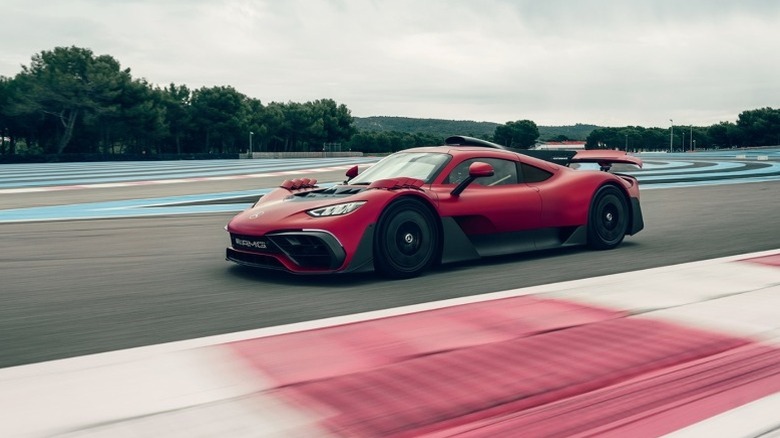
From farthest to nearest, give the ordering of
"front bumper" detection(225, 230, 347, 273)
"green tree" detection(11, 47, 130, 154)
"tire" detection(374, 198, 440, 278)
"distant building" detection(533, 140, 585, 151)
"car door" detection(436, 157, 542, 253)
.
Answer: "green tree" detection(11, 47, 130, 154), "distant building" detection(533, 140, 585, 151), "car door" detection(436, 157, 542, 253), "tire" detection(374, 198, 440, 278), "front bumper" detection(225, 230, 347, 273)

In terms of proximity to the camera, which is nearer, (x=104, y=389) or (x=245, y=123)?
(x=104, y=389)

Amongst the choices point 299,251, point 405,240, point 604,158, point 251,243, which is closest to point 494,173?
point 405,240

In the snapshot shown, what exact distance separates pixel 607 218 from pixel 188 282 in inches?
171

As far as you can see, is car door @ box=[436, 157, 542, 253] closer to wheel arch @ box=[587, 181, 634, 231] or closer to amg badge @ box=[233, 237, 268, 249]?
wheel arch @ box=[587, 181, 634, 231]

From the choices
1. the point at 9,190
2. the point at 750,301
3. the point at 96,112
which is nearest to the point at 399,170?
the point at 750,301

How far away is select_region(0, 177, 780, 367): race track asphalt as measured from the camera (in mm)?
4734

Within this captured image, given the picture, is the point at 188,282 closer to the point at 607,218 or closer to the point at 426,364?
the point at 426,364

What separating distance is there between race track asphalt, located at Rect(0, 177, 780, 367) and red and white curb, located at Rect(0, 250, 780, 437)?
1.68 ft

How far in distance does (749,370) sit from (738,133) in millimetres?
168826

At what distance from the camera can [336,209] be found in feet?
20.5

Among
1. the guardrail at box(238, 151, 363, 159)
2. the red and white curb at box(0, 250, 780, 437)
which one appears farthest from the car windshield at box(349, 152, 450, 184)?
the guardrail at box(238, 151, 363, 159)

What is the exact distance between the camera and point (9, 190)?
21484 mm

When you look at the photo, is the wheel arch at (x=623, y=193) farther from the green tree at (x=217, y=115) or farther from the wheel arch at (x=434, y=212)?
the green tree at (x=217, y=115)

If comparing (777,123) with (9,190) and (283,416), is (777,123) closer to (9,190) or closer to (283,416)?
(9,190)
